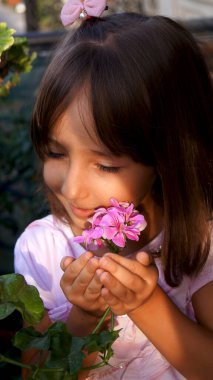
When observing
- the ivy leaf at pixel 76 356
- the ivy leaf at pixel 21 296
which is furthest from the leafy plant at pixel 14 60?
the ivy leaf at pixel 76 356

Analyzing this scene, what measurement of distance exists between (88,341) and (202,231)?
658 mm

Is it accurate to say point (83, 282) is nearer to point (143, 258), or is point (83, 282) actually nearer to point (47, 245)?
point (143, 258)

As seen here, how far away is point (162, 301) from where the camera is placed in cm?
154

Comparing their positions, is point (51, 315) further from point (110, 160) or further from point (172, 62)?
point (172, 62)

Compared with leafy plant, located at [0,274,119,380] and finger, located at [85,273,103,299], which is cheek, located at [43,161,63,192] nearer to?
finger, located at [85,273,103,299]

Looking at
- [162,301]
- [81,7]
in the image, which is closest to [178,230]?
[162,301]

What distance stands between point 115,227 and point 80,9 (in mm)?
662

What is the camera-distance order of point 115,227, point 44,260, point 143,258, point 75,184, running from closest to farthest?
point 115,227, point 143,258, point 75,184, point 44,260

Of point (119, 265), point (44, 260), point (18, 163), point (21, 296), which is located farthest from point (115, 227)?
point (18, 163)

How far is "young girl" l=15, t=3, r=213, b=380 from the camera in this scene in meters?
1.47

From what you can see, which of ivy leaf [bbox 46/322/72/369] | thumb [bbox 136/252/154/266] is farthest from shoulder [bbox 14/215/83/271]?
ivy leaf [bbox 46/322/72/369]

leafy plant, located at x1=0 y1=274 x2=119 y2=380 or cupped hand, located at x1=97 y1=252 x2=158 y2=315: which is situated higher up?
leafy plant, located at x1=0 y1=274 x2=119 y2=380

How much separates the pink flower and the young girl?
56 mm

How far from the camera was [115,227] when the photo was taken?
125 cm
